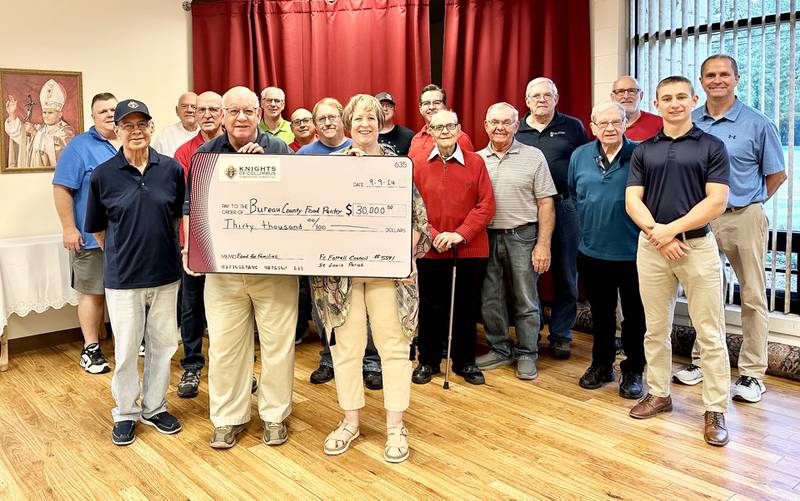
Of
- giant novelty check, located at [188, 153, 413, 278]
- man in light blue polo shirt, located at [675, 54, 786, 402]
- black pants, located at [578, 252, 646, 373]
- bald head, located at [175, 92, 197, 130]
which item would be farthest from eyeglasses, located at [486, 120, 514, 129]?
bald head, located at [175, 92, 197, 130]

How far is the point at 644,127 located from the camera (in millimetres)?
4246

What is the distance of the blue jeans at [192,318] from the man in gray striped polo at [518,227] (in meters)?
1.56

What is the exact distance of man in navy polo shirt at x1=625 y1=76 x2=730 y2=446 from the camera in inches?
122

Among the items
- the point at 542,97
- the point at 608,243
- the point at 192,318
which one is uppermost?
the point at 542,97

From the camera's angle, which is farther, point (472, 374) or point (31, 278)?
point (31, 278)

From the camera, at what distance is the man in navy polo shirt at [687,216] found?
310cm

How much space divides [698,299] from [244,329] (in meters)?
1.95

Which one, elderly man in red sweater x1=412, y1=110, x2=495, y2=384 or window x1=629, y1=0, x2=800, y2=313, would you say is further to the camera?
window x1=629, y1=0, x2=800, y2=313

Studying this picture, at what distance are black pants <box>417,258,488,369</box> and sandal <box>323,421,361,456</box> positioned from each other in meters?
0.96

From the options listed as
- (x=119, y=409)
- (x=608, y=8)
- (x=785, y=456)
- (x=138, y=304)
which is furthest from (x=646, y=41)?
(x=119, y=409)

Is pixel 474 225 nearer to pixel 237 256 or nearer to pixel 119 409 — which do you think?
pixel 237 256

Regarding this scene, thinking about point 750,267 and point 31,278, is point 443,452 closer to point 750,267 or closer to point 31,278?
point 750,267

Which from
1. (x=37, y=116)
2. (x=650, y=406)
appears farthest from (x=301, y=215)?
(x=37, y=116)

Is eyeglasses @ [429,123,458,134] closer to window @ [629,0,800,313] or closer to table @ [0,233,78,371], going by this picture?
window @ [629,0,800,313]
